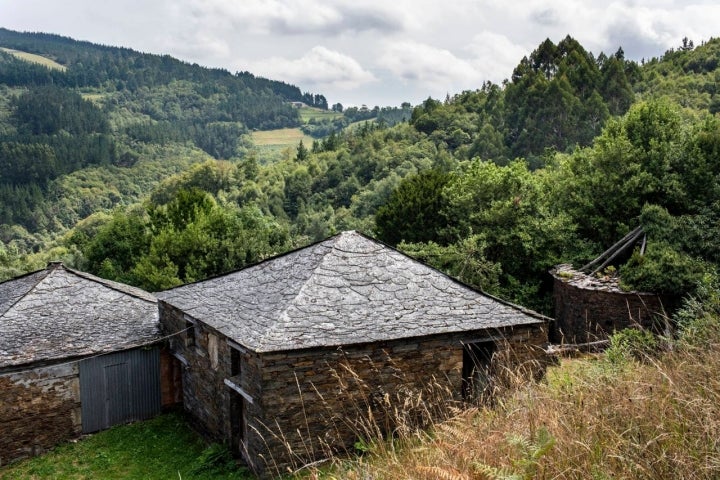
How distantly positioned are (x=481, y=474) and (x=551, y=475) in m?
0.49

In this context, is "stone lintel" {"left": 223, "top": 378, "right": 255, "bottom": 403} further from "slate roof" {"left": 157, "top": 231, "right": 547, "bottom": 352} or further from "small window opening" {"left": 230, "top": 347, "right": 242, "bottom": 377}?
"slate roof" {"left": 157, "top": 231, "right": 547, "bottom": 352}

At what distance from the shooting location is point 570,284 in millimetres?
21297

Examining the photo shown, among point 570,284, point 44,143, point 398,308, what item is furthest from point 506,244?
point 44,143

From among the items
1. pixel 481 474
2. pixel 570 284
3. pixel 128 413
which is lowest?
pixel 128 413

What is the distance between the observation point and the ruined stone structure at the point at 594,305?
19.4 meters

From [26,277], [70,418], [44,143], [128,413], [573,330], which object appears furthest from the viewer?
[44,143]

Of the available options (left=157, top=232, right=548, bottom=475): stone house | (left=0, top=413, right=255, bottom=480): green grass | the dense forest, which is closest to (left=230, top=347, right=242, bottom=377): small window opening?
(left=157, top=232, right=548, bottom=475): stone house

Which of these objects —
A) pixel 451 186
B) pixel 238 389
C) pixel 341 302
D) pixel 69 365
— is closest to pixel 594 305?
pixel 451 186

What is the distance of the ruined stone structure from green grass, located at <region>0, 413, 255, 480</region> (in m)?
12.3

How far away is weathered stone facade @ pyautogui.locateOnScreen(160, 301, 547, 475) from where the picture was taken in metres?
10.3

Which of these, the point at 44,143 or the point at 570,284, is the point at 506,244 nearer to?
the point at 570,284

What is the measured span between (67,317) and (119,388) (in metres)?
2.68

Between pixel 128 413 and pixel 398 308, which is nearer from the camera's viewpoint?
pixel 398 308

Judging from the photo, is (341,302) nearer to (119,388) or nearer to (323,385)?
(323,385)
